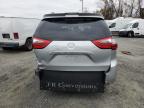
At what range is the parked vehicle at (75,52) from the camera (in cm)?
498

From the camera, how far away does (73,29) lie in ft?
17.0

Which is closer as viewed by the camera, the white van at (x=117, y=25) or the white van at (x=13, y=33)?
the white van at (x=13, y=33)

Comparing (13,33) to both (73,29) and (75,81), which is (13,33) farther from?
(75,81)

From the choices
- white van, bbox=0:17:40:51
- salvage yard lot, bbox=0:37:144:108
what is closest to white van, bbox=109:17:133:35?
white van, bbox=0:17:40:51

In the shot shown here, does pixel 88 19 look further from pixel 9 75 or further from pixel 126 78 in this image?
pixel 9 75

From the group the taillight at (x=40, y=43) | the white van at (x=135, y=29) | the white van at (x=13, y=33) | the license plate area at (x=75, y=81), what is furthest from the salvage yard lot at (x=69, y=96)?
the white van at (x=135, y=29)

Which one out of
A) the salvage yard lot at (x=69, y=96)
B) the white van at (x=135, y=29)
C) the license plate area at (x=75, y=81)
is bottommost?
the white van at (x=135, y=29)

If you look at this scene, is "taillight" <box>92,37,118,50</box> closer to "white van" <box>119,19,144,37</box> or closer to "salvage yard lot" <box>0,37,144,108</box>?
"salvage yard lot" <box>0,37,144,108</box>

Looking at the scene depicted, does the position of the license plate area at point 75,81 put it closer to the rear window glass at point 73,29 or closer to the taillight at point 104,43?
the taillight at point 104,43

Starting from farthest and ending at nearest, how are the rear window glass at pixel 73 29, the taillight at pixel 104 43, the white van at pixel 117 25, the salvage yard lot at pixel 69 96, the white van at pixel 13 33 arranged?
the white van at pixel 117 25 < the white van at pixel 13 33 < the salvage yard lot at pixel 69 96 < the rear window glass at pixel 73 29 < the taillight at pixel 104 43

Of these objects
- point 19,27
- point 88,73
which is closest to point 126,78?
point 88,73

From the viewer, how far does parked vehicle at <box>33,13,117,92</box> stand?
4980 mm

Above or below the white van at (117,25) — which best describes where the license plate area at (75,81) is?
above

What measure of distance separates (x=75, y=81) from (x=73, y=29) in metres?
1.07
